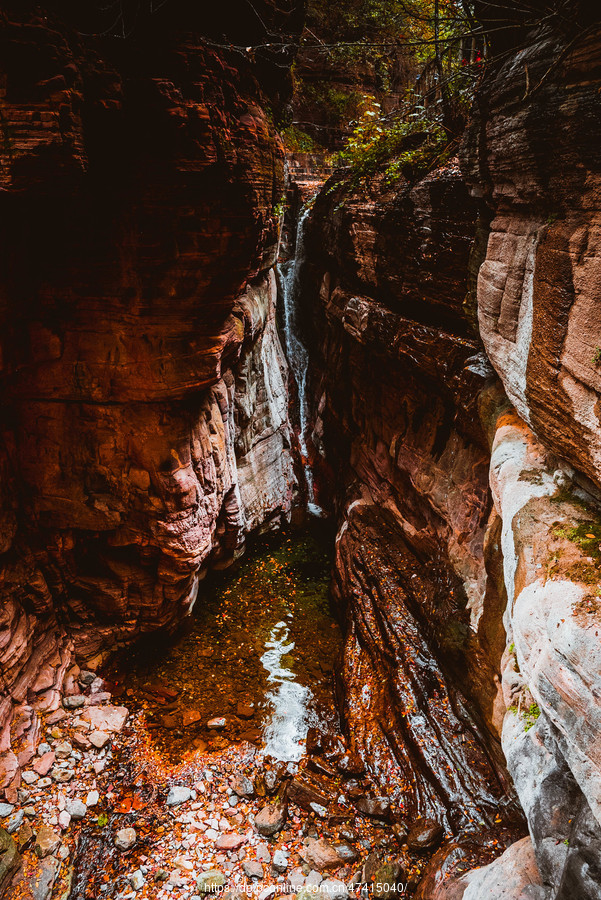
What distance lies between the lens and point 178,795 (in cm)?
625

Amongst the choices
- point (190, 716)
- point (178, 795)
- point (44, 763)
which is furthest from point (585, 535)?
point (44, 763)

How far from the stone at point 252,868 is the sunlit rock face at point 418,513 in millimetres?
1891

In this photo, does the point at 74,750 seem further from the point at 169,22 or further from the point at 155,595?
the point at 169,22

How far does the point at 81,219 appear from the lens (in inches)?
224

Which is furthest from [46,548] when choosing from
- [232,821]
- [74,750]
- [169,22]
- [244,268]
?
[169,22]

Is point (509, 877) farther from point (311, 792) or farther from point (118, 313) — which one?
point (118, 313)

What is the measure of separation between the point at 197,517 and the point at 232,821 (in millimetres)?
4173

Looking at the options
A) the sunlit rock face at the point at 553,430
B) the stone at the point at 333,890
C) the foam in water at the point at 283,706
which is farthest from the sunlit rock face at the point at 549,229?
the foam in water at the point at 283,706

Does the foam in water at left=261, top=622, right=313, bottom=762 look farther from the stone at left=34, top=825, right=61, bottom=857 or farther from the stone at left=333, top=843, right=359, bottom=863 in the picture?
the stone at left=34, top=825, right=61, bottom=857

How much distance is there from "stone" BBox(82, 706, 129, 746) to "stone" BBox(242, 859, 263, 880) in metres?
2.64

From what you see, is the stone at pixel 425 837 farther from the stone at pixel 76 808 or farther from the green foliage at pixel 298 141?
the green foliage at pixel 298 141

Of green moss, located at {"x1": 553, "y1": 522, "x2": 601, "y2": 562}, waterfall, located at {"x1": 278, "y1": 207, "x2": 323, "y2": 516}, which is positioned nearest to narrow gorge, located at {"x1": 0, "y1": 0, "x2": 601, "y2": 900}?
green moss, located at {"x1": 553, "y1": 522, "x2": 601, "y2": 562}

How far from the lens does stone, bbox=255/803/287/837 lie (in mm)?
5871

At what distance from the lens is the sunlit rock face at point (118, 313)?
4645mm
